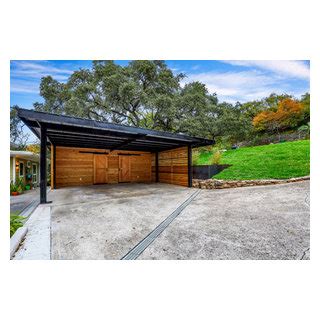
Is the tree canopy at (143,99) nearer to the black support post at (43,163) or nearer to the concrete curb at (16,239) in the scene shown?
the black support post at (43,163)

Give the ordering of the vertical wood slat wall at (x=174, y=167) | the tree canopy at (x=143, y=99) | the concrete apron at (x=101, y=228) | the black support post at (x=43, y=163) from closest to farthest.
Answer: the concrete apron at (x=101, y=228), the black support post at (x=43, y=163), the vertical wood slat wall at (x=174, y=167), the tree canopy at (x=143, y=99)

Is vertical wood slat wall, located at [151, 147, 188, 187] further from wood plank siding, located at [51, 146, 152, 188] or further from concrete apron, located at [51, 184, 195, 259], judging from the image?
concrete apron, located at [51, 184, 195, 259]

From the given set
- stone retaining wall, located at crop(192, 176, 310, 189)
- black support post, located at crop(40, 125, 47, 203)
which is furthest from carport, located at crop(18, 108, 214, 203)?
black support post, located at crop(40, 125, 47, 203)

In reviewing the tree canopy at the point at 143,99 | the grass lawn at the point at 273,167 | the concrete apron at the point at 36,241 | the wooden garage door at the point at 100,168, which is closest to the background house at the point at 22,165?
the wooden garage door at the point at 100,168

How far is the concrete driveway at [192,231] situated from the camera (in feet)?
6.63

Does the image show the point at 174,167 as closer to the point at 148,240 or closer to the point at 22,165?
the point at 148,240

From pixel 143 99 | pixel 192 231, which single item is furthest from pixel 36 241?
pixel 143 99

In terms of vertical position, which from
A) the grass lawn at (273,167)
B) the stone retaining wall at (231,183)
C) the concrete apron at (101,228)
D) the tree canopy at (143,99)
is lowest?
the concrete apron at (101,228)

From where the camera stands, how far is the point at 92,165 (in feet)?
30.1

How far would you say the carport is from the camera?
648cm

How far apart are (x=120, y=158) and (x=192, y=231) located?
26.1ft

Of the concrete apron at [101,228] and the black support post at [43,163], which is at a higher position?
the black support post at [43,163]

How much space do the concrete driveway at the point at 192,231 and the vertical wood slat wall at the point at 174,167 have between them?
375cm

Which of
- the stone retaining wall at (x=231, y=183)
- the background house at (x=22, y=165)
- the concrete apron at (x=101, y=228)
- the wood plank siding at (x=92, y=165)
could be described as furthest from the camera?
the wood plank siding at (x=92, y=165)
